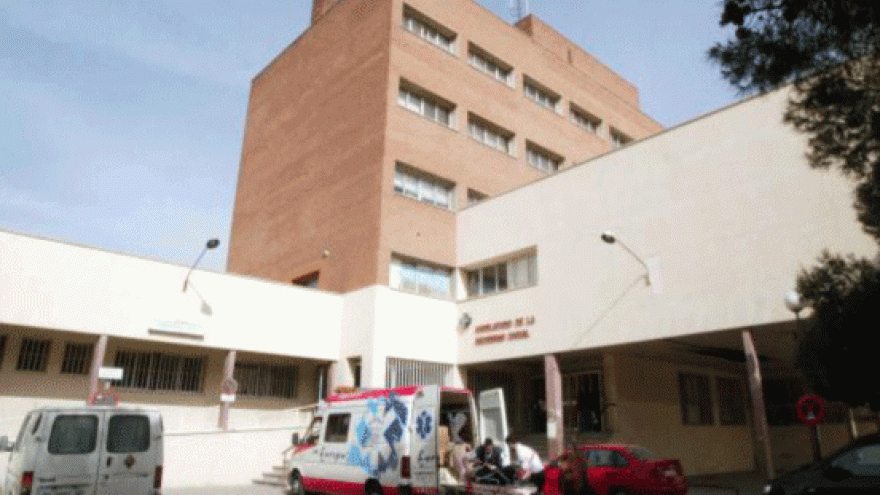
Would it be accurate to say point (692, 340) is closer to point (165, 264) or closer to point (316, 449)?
point (316, 449)

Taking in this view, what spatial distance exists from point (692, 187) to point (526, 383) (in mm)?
10718

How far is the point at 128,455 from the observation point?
1091cm

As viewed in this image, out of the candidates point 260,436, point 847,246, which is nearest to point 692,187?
point 847,246

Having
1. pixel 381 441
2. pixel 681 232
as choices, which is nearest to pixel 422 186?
pixel 681 232

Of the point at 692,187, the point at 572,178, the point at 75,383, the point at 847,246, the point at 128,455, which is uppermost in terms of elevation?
the point at 572,178

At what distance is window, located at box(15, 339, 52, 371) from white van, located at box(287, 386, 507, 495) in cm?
784

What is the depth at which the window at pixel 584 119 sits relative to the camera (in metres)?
33.4

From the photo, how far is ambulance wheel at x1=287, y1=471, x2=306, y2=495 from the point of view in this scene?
15.3 metres

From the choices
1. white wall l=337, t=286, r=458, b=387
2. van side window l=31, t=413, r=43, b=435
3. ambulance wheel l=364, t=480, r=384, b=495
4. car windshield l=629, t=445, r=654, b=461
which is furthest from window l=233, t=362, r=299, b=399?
car windshield l=629, t=445, r=654, b=461

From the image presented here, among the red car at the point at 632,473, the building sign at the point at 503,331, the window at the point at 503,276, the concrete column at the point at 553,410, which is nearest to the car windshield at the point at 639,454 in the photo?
the red car at the point at 632,473

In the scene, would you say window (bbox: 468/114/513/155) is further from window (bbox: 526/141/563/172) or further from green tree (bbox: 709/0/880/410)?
green tree (bbox: 709/0/880/410)

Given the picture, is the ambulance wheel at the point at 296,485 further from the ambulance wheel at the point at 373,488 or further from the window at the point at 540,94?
the window at the point at 540,94

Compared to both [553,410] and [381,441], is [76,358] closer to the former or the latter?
[381,441]

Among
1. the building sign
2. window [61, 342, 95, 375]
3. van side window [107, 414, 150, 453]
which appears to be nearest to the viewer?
van side window [107, 414, 150, 453]
